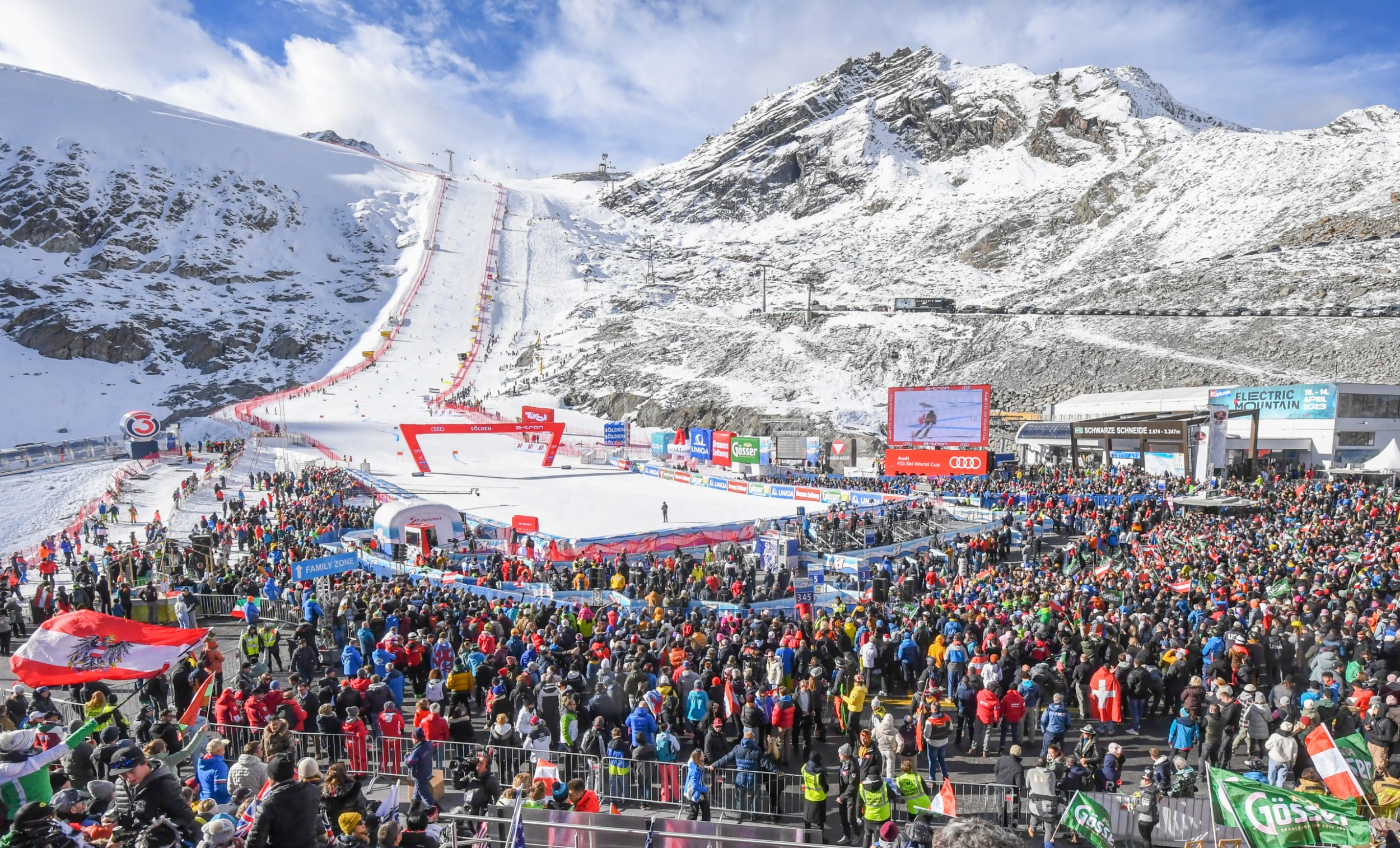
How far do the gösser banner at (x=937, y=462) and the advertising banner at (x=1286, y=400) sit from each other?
13.7m

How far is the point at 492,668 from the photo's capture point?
10930mm

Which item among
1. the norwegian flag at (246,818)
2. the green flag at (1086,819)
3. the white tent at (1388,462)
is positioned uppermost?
the white tent at (1388,462)

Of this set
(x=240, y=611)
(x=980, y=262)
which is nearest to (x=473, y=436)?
(x=240, y=611)

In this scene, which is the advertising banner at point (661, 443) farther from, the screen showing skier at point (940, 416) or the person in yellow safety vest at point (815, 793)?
the person in yellow safety vest at point (815, 793)

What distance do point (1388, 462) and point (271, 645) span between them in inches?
1494

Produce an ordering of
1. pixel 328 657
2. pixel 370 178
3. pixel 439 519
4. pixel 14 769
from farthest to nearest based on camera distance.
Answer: pixel 370 178 → pixel 439 519 → pixel 328 657 → pixel 14 769

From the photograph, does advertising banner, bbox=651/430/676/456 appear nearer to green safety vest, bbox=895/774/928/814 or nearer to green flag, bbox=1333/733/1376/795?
green safety vest, bbox=895/774/928/814

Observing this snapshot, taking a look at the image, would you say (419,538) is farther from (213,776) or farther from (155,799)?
(155,799)

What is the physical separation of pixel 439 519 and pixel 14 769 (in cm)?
1784

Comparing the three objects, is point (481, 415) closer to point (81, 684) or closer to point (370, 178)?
point (81, 684)


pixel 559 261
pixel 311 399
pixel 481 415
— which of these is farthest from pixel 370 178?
pixel 481 415

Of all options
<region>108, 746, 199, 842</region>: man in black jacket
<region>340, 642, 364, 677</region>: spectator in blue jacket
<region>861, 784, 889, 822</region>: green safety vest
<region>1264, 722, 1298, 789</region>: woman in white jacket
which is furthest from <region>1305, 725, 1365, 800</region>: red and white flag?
<region>340, 642, 364, 677</region>: spectator in blue jacket

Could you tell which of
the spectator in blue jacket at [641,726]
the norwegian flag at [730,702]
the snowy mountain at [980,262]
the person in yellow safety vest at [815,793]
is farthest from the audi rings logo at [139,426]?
the person in yellow safety vest at [815,793]

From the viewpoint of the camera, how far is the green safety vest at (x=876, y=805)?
7.04 metres
